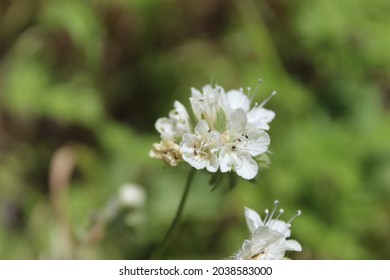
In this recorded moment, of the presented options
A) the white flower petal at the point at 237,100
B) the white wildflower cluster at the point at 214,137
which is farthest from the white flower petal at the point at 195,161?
the white flower petal at the point at 237,100

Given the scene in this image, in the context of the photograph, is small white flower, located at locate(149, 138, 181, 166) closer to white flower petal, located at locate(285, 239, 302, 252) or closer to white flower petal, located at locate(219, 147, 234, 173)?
white flower petal, located at locate(219, 147, 234, 173)

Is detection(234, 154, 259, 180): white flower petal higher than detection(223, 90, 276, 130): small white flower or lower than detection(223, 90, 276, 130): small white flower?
lower

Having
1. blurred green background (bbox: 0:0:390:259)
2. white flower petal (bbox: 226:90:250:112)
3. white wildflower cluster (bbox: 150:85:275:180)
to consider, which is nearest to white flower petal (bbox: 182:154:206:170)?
white wildflower cluster (bbox: 150:85:275:180)

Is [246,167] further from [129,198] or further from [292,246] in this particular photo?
[129,198]

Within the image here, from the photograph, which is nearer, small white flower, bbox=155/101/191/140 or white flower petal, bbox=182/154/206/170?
white flower petal, bbox=182/154/206/170

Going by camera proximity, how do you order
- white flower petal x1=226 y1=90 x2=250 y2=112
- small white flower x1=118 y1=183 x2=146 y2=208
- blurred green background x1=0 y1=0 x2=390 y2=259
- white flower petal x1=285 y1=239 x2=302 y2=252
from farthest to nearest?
blurred green background x1=0 y1=0 x2=390 y2=259, small white flower x1=118 y1=183 x2=146 y2=208, white flower petal x1=226 y1=90 x2=250 y2=112, white flower petal x1=285 y1=239 x2=302 y2=252

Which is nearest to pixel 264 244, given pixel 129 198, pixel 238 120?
pixel 238 120
